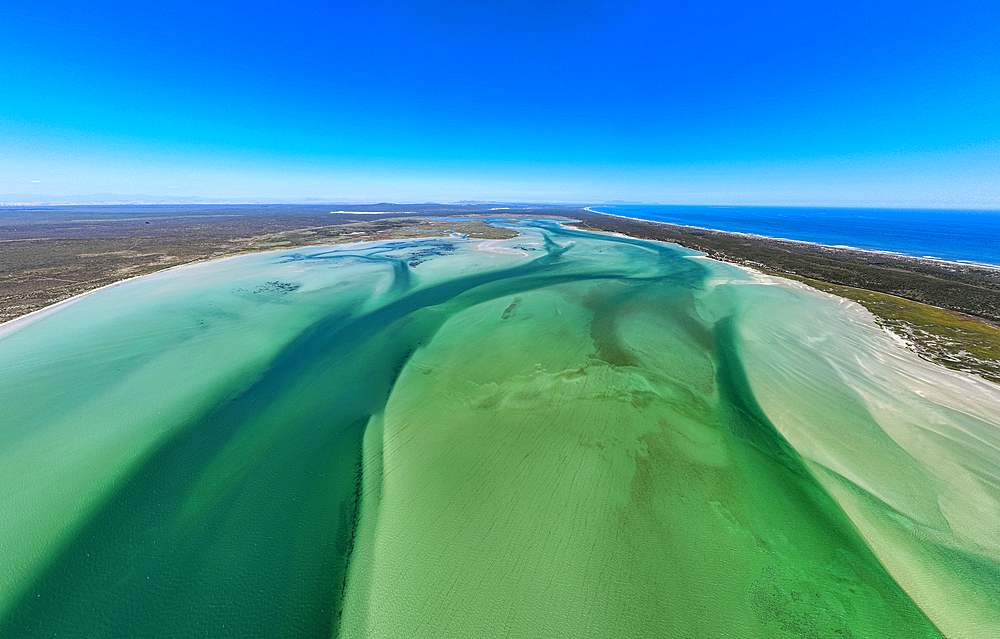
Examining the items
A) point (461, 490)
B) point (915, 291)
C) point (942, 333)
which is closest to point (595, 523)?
point (461, 490)

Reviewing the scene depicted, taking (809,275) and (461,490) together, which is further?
(809,275)

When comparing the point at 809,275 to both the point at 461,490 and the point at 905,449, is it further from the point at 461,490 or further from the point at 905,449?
the point at 461,490

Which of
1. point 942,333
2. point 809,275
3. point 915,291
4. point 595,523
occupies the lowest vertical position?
point 595,523

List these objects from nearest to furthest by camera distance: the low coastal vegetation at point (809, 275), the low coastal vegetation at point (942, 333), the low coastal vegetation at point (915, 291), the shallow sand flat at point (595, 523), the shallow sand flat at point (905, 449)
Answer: the shallow sand flat at point (595, 523) < the shallow sand flat at point (905, 449) < the low coastal vegetation at point (942, 333) < the low coastal vegetation at point (915, 291) < the low coastal vegetation at point (809, 275)

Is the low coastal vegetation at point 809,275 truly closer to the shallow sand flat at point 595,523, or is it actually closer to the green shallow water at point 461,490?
the green shallow water at point 461,490

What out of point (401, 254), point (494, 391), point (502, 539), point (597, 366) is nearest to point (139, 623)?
point (502, 539)

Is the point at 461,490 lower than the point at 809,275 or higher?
lower

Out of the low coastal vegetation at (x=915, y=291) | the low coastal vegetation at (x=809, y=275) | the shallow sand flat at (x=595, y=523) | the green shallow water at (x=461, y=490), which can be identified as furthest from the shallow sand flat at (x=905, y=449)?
the low coastal vegetation at (x=809, y=275)

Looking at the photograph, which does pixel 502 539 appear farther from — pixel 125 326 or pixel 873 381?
pixel 125 326
